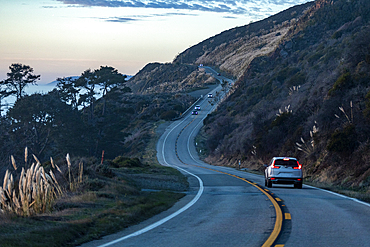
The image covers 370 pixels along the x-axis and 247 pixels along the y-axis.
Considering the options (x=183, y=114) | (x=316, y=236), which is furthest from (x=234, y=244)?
(x=183, y=114)

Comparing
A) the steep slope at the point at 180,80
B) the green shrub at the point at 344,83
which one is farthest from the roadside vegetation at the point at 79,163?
the steep slope at the point at 180,80

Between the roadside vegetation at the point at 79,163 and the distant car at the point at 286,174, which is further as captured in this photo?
A: the distant car at the point at 286,174

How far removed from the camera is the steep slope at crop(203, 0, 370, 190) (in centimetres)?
2475

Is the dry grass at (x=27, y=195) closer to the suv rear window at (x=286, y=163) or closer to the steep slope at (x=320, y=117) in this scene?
the suv rear window at (x=286, y=163)

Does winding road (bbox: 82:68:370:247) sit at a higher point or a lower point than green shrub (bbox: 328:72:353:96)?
lower

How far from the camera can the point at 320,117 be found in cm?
3050

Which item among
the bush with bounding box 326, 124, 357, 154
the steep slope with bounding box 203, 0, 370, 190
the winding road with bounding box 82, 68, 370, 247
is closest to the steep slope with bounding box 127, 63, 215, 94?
the steep slope with bounding box 203, 0, 370, 190

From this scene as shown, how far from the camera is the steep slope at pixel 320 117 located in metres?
24.8

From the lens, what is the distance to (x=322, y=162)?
27.2 m

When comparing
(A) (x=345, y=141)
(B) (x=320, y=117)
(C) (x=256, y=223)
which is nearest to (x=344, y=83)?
(B) (x=320, y=117)

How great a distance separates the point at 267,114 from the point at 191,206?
115 feet

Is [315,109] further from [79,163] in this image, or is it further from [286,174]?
[79,163]

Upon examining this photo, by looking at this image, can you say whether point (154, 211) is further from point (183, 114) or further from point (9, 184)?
point (183, 114)

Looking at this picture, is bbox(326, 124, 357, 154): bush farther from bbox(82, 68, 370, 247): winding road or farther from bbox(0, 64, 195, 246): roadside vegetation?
bbox(0, 64, 195, 246): roadside vegetation
